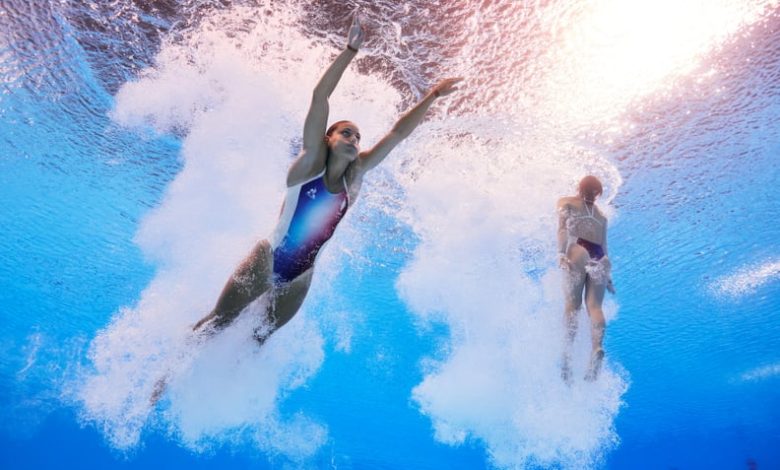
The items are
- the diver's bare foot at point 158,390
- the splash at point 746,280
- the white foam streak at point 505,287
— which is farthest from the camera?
the splash at point 746,280

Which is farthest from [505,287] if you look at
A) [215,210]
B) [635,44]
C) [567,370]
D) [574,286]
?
Answer: [215,210]

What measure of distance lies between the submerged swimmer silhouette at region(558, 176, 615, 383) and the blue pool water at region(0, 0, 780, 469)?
100 cm

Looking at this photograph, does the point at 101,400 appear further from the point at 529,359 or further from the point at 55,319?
the point at 55,319

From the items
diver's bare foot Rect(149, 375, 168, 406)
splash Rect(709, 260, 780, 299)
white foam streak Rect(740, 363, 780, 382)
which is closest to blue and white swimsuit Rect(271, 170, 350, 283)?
diver's bare foot Rect(149, 375, 168, 406)

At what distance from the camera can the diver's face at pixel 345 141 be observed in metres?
4.26

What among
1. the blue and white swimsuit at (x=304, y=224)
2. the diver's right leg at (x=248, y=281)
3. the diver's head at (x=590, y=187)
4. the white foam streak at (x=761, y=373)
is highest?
the white foam streak at (x=761, y=373)

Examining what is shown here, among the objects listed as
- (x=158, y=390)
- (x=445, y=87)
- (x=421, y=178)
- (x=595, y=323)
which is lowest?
(x=158, y=390)

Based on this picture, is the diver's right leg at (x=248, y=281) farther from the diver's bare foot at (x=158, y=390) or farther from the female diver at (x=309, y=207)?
the diver's bare foot at (x=158, y=390)

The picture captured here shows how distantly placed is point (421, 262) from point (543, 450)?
6.94 m

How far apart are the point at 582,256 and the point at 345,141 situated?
3964 mm

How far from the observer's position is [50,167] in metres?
14.3

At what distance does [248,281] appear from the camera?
15.2 feet

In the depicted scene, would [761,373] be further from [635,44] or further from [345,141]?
[345,141]

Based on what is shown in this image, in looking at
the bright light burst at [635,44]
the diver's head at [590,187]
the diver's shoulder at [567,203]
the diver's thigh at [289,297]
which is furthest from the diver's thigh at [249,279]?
the bright light burst at [635,44]
